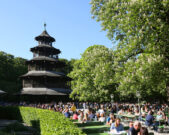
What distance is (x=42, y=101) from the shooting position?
42219 millimetres

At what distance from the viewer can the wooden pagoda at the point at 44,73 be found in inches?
1649

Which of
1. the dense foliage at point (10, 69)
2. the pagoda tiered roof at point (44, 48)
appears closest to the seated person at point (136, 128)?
the pagoda tiered roof at point (44, 48)

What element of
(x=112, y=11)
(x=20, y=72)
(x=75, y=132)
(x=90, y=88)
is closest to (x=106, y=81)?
(x=112, y=11)

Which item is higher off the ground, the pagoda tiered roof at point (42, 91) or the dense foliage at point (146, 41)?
the dense foliage at point (146, 41)

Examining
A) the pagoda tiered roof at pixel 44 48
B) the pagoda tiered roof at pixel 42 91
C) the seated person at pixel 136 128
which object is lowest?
the seated person at pixel 136 128

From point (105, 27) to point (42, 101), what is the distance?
2692cm

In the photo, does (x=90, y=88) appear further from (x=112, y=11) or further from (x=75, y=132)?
(x=75, y=132)

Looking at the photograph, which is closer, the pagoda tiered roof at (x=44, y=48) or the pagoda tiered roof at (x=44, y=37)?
the pagoda tiered roof at (x=44, y=48)

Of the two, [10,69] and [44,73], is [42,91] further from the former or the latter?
[10,69]

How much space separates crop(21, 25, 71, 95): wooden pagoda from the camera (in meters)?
41.9

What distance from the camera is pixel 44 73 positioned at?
4247 centimetres

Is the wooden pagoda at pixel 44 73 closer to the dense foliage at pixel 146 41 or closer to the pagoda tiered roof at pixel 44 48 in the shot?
the pagoda tiered roof at pixel 44 48

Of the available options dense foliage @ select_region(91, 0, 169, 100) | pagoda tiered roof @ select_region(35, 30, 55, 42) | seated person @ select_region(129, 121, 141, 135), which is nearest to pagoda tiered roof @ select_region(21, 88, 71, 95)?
pagoda tiered roof @ select_region(35, 30, 55, 42)

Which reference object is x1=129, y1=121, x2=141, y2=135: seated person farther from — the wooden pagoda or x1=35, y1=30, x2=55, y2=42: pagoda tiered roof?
x1=35, y1=30, x2=55, y2=42: pagoda tiered roof
